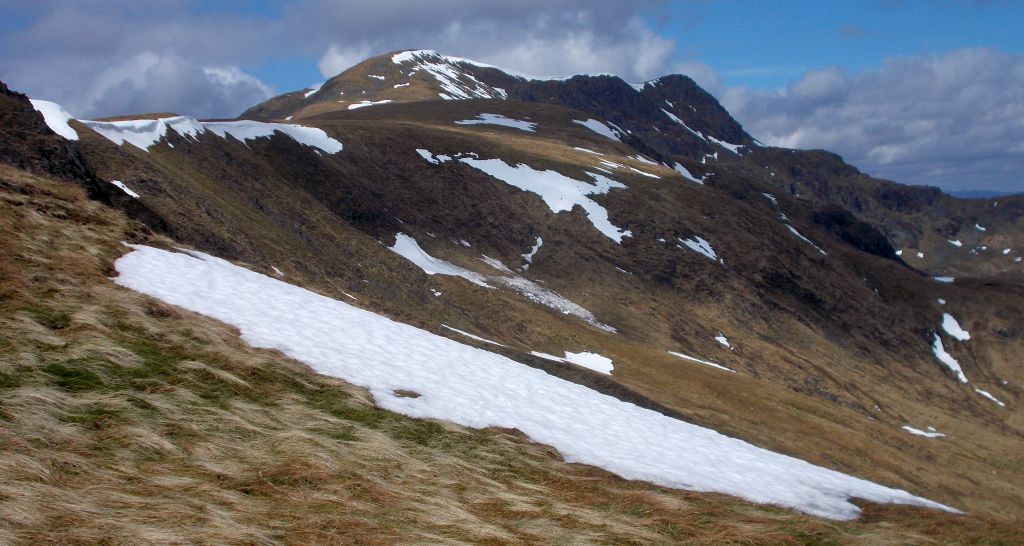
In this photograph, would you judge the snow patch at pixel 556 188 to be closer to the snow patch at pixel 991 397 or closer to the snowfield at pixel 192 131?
the snowfield at pixel 192 131

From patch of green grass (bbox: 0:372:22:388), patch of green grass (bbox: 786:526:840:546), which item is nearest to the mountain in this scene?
patch of green grass (bbox: 0:372:22:388)

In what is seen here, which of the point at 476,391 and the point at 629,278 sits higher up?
the point at 629,278

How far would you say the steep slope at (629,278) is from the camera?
152 feet

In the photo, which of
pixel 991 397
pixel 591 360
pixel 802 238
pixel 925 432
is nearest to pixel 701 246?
pixel 925 432

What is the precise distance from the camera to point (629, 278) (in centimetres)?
8350

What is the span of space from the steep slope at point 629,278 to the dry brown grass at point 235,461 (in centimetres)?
1184

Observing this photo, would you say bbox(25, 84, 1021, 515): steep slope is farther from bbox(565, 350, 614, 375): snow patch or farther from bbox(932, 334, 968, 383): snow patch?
bbox(932, 334, 968, 383): snow patch

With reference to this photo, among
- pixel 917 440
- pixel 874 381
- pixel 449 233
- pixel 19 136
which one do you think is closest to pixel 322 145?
pixel 449 233

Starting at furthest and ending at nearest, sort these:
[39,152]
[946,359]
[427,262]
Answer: [946,359] < [427,262] < [39,152]

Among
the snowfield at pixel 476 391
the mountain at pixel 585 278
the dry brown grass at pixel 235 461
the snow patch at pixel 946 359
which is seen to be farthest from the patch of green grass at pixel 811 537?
the snow patch at pixel 946 359

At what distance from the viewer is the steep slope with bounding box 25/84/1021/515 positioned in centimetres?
4622

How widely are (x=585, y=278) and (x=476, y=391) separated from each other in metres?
62.8

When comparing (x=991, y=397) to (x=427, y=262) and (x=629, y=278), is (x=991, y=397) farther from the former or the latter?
(x=427, y=262)

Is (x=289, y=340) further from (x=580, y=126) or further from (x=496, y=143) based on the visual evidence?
(x=580, y=126)
